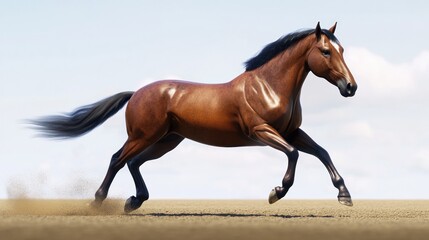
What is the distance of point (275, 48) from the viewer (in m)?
11.1

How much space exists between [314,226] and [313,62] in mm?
2957

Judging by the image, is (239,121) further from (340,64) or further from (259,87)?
(340,64)

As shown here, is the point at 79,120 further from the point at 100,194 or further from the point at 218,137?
the point at 218,137

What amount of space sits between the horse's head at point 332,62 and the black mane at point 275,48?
0.15m

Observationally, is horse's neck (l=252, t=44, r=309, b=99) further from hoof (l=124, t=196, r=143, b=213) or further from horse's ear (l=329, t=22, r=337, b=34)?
hoof (l=124, t=196, r=143, b=213)

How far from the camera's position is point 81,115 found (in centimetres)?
1291

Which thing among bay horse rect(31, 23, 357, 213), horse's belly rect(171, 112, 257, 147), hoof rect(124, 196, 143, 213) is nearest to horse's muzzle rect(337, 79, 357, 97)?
bay horse rect(31, 23, 357, 213)

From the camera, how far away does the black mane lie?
1085cm

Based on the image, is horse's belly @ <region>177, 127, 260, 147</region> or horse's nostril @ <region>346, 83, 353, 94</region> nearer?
horse's nostril @ <region>346, 83, 353, 94</region>

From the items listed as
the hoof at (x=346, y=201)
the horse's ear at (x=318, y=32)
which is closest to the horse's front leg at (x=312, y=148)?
the hoof at (x=346, y=201)

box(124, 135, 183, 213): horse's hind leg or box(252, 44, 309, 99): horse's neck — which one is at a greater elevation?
box(252, 44, 309, 99): horse's neck

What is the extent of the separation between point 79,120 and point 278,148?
161 inches

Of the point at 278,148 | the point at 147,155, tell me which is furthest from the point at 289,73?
the point at 147,155

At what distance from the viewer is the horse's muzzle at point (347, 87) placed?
1044cm
